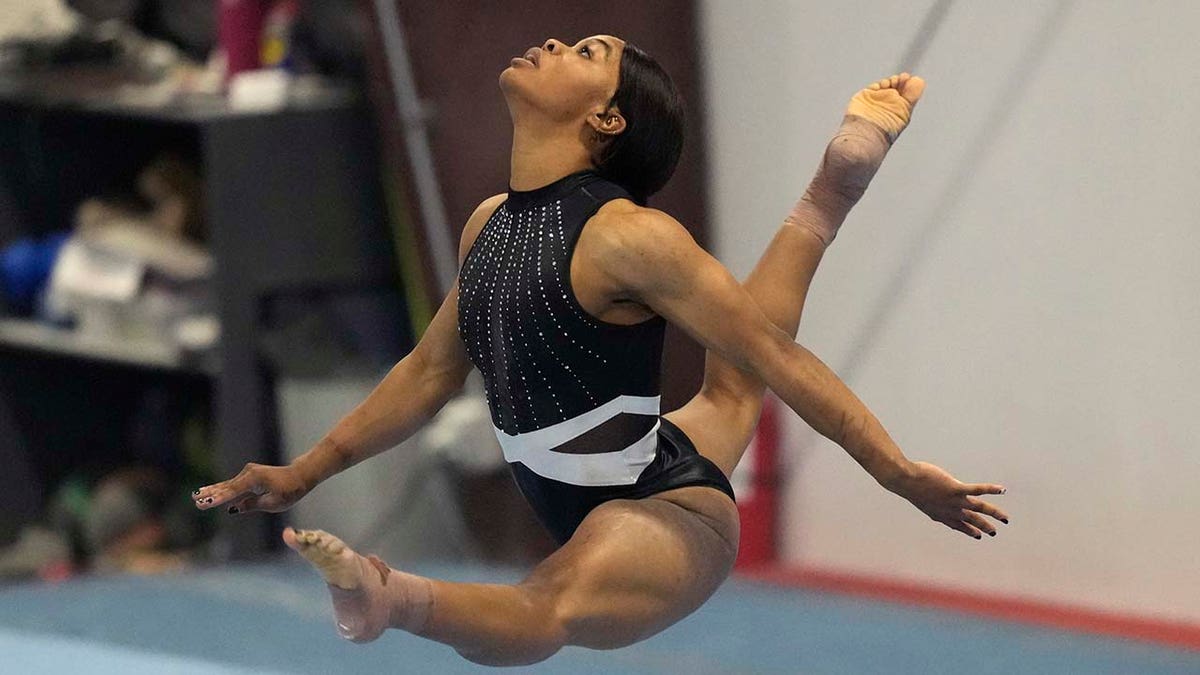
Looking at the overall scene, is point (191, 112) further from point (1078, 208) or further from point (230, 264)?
point (1078, 208)

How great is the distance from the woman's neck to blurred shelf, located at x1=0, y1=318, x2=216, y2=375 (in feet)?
7.59

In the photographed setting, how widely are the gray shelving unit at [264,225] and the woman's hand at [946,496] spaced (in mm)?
2455

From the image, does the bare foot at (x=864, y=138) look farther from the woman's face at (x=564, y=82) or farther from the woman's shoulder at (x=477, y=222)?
the woman's shoulder at (x=477, y=222)

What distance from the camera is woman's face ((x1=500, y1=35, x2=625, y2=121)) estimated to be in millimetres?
1938

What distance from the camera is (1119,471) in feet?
10.3

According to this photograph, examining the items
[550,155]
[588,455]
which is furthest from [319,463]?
[550,155]

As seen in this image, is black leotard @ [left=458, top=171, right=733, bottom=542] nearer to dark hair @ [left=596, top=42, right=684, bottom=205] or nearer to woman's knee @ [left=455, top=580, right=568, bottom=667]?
dark hair @ [left=596, top=42, right=684, bottom=205]

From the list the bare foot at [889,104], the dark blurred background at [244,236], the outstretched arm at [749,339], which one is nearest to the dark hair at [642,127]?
the outstretched arm at [749,339]

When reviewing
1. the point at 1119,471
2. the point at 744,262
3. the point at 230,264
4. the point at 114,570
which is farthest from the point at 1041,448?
the point at 114,570

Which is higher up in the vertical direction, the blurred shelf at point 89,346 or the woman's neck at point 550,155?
the woman's neck at point 550,155

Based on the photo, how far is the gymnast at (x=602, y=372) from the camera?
5.98 ft

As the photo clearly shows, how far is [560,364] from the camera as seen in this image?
6.30 ft

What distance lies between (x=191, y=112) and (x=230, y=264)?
38 centimetres

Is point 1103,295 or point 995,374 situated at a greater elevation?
point 1103,295
